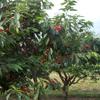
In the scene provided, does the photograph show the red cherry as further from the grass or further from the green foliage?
the grass

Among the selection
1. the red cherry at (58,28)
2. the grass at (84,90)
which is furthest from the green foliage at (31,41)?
the grass at (84,90)

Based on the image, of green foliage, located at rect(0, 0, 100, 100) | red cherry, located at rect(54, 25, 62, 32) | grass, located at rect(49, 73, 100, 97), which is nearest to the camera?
green foliage, located at rect(0, 0, 100, 100)

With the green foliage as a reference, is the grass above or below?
below

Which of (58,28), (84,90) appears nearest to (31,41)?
(58,28)

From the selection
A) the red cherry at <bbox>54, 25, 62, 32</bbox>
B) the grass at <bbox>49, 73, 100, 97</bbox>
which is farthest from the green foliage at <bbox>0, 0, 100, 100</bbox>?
the grass at <bbox>49, 73, 100, 97</bbox>

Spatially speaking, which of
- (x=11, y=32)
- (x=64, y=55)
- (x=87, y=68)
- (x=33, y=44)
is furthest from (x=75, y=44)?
(x=87, y=68)

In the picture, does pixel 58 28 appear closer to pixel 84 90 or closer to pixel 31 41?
pixel 31 41

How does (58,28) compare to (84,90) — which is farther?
(84,90)

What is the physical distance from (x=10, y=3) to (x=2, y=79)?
65 cm

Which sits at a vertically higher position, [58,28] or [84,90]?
[58,28]

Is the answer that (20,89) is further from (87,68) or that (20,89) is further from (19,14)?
(87,68)

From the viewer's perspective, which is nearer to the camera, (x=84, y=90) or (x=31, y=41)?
(x=31, y=41)

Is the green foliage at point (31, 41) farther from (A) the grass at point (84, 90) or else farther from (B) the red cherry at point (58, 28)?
(A) the grass at point (84, 90)

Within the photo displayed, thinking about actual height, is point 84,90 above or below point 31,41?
below
